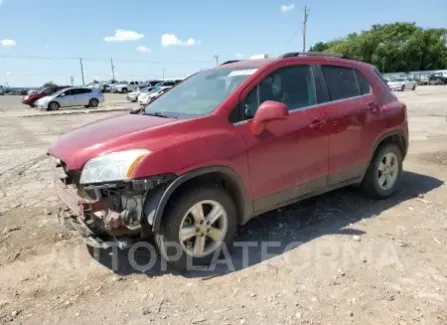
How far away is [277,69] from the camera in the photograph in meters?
4.25

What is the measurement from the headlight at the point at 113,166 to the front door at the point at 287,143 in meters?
1.02

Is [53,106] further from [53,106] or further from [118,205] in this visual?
[118,205]

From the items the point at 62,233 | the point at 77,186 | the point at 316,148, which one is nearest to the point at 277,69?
the point at 316,148

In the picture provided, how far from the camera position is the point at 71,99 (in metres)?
29.1

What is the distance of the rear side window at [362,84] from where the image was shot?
5.12 metres

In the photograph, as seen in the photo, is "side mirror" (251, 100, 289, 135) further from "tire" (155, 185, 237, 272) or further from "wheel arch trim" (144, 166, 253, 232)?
"tire" (155, 185, 237, 272)

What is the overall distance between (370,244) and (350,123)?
137 cm

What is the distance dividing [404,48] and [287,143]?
77.3 m

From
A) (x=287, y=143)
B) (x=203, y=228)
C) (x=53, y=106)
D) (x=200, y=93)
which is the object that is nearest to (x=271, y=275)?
(x=203, y=228)

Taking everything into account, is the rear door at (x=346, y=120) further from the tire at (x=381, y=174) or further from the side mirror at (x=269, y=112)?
the side mirror at (x=269, y=112)

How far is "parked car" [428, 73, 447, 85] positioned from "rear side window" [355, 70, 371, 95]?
59.8 m

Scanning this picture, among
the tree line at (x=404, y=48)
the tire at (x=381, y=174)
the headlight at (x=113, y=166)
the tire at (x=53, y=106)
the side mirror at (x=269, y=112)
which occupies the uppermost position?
the tree line at (x=404, y=48)

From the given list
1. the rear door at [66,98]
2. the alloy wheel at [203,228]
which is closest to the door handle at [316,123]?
the alloy wheel at [203,228]

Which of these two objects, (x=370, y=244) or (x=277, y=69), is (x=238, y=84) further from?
(x=370, y=244)
